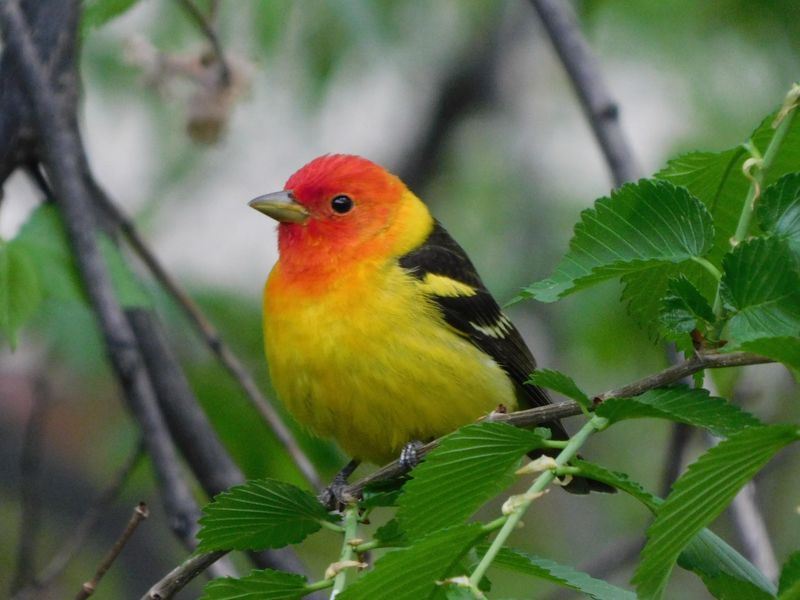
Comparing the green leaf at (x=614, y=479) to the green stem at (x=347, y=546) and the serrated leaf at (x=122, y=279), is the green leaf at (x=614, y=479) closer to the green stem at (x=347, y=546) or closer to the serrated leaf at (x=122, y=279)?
the green stem at (x=347, y=546)

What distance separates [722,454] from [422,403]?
6.21 ft

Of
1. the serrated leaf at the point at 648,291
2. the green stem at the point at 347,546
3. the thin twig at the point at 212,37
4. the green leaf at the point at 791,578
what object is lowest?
Result: the green leaf at the point at 791,578

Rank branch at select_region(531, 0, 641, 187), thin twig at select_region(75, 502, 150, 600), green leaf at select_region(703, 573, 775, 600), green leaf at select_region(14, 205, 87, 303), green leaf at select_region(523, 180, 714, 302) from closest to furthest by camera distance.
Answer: green leaf at select_region(703, 573, 775, 600), green leaf at select_region(523, 180, 714, 302), thin twig at select_region(75, 502, 150, 600), green leaf at select_region(14, 205, 87, 303), branch at select_region(531, 0, 641, 187)

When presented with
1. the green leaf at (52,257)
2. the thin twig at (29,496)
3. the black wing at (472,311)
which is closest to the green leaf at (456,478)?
the black wing at (472,311)

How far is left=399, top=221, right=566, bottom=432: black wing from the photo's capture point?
13.0 feet

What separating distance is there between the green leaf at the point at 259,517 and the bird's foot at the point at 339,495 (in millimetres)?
99

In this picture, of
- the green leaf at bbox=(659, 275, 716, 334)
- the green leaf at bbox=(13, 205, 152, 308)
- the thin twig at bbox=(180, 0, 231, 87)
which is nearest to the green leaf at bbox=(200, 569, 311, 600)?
the green leaf at bbox=(659, 275, 716, 334)

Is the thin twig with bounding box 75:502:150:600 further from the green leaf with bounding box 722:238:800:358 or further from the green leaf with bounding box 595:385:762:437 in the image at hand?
the green leaf with bounding box 722:238:800:358

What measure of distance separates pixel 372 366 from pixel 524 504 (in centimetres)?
170

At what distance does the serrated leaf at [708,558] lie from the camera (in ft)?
6.58

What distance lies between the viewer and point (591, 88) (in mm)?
3910

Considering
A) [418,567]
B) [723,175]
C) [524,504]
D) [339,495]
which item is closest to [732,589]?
[524,504]

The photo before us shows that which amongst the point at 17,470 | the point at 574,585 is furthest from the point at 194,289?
the point at 574,585

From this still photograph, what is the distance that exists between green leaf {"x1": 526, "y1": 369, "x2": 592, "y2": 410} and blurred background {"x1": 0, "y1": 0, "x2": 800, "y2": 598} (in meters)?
2.44
